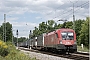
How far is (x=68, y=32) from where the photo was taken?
30.3 meters

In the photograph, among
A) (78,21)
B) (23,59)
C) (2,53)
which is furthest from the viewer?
(78,21)

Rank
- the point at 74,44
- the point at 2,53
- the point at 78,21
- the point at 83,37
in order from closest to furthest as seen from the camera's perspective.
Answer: the point at 2,53 < the point at 74,44 < the point at 83,37 < the point at 78,21

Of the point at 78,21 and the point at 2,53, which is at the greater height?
the point at 78,21

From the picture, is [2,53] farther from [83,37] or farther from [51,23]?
[51,23]

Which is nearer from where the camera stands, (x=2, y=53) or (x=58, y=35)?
(x=2, y=53)

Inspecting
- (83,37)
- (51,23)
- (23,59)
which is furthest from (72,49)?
(51,23)

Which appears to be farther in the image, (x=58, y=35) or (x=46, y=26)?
(x=46, y=26)

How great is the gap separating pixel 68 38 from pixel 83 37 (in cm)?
5449

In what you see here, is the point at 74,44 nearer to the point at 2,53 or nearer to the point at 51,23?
the point at 2,53

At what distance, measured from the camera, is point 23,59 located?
17.9m

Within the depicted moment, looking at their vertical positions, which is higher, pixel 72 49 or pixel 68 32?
pixel 68 32

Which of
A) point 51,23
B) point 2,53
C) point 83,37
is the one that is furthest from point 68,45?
point 51,23

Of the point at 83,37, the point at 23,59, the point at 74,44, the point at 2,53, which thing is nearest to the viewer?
the point at 23,59

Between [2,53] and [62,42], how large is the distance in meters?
6.80
